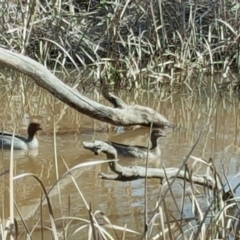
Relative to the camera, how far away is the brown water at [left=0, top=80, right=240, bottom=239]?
4055 millimetres

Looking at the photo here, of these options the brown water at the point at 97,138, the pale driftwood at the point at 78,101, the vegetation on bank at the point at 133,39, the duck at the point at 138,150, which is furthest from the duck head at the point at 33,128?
the vegetation on bank at the point at 133,39

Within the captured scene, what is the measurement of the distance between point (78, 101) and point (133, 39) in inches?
102

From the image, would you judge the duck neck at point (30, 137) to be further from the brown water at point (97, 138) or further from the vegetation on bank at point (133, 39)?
the vegetation on bank at point (133, 39)

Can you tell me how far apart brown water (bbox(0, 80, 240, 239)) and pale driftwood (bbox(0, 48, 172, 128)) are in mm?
157

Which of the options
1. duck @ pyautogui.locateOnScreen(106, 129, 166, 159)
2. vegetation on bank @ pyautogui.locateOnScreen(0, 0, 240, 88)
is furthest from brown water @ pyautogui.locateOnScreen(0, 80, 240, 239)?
vegetation on bank @ pyautogui.locateOnScreen(0, 0, 240, 88)

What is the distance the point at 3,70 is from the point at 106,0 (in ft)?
5.58

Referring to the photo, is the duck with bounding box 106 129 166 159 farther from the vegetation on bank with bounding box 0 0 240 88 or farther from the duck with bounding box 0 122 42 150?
the vegetation on bank with bounding box 0 0 240 88

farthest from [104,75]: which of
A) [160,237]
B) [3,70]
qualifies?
[160,237]

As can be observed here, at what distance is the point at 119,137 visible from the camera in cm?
609

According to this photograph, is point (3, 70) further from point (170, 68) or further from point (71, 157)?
point (71, 157)

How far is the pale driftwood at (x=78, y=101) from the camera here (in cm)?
539

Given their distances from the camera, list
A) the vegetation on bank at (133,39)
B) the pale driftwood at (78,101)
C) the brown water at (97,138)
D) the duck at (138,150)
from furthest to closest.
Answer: the vegetation on bank at (133,39) < the pale driftwood at (78,101) < the duck at (138,150) < the brown water at (97,138)

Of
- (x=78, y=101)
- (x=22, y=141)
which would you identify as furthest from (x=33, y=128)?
(x=78, y=101)

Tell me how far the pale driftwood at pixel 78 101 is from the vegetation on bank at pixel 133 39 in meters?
1.61
